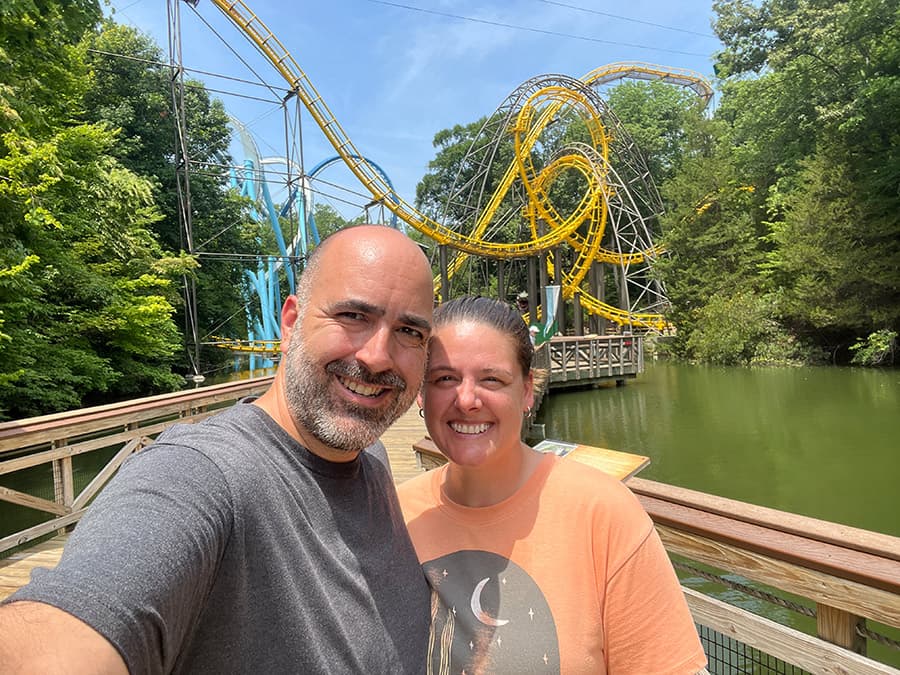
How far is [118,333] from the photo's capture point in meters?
10.5

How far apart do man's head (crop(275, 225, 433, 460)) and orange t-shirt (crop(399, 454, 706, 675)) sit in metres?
0.32

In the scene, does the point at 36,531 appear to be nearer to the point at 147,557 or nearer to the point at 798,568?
the point at 147,557

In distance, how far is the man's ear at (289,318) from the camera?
1133mm

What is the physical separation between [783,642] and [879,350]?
18.6 meters

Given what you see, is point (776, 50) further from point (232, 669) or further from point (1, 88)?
point (232, 669)

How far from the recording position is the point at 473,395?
1.14 metres

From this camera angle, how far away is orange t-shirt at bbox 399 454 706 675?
0.93 meters

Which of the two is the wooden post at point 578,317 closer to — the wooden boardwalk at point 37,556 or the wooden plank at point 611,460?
the wooden boardwalk at point 37,556

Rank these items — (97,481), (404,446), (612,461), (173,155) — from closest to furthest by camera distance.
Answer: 1. (612,461)
2. (97,481)
3. (404,446)
4. (173,155)

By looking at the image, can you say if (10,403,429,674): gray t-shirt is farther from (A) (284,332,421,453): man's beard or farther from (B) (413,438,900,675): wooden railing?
(B) (413,438,900,675): wooden railing

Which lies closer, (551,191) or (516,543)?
(516,543)

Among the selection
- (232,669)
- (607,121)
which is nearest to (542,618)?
(232,669)

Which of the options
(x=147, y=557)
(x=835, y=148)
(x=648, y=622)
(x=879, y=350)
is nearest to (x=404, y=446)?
(x=648, y=622)

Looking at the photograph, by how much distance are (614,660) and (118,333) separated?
38.4 feet
